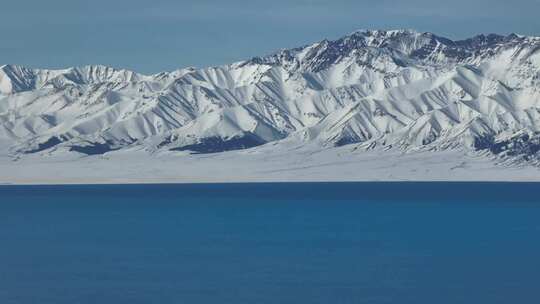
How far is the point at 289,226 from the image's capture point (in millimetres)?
137500

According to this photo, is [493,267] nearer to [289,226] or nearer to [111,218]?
[289,226]

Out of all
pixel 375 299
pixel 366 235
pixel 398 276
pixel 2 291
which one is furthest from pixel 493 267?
pixel 2 291

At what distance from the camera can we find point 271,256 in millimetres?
104062

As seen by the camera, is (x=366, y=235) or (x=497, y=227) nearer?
(x=366, y=235)

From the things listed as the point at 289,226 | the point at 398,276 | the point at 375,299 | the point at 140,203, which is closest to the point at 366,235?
the point at 289,226

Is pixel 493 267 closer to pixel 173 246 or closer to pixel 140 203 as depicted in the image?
pixel 173 246

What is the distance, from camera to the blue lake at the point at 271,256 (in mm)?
82625

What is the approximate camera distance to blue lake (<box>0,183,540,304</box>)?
82.6 metres

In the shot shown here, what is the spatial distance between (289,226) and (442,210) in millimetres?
38874

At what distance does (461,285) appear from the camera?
283 ft

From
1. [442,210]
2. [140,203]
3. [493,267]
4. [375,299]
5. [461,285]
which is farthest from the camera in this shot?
[140,203]

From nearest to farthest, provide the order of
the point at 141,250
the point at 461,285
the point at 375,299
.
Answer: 1. the point at 375,299
2. the point at 461,285
3. the point at 141,250

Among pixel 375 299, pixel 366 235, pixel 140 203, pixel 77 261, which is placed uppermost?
pixel 375 299

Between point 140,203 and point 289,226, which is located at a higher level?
point 289,226
